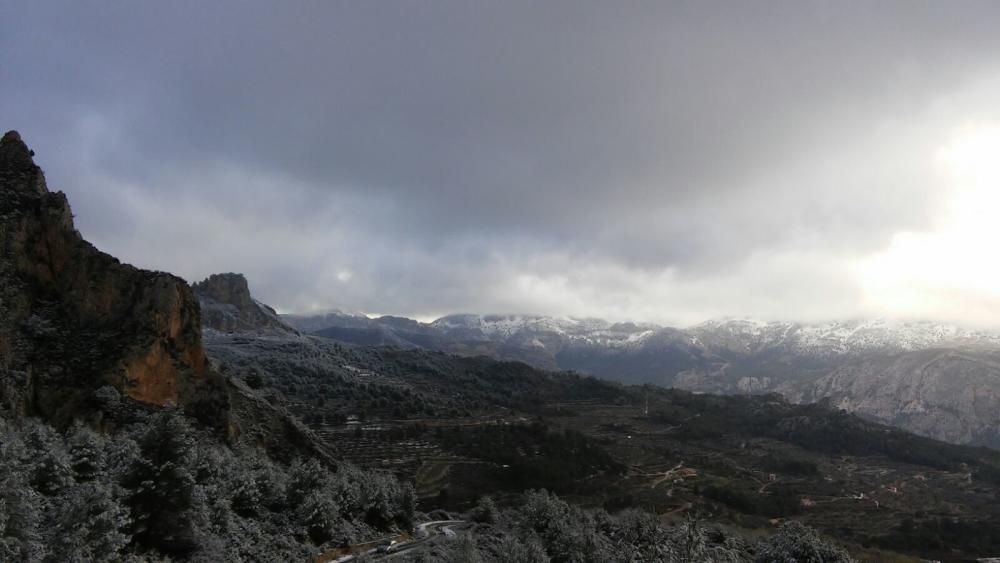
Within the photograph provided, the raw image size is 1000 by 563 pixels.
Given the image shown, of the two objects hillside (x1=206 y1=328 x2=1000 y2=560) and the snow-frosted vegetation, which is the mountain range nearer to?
the snow-frosted vegetation

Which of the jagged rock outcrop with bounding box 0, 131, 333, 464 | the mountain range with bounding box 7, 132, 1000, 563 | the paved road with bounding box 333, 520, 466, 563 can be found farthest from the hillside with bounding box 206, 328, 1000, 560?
the jagged rock outcrop with bounding box 0, 131, 333, 464

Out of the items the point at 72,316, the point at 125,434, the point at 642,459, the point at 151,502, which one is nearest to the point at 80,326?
the point at 72,316

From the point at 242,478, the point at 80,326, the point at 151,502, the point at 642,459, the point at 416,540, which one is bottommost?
the point at 642,459

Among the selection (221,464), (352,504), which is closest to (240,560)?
(221,464)

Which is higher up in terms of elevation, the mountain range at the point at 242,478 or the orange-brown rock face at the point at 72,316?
the orange-brown rock face at the point at 72,316

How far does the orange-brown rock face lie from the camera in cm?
4044

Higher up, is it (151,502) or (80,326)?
(80,326)

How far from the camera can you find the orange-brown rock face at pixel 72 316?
40.4 meters

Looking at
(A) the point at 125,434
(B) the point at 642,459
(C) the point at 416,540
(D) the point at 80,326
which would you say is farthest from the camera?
(B) the point at 642,459

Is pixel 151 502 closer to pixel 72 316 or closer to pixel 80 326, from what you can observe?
pixel 80 326

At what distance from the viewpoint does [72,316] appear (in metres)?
45.2

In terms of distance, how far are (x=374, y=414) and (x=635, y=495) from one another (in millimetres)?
64170

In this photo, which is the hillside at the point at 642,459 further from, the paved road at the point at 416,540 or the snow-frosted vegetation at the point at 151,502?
the snow-frosted vegetation at the point at 151,502

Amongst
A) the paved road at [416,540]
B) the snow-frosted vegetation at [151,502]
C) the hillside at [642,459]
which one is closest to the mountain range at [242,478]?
the snow-frosted vegetation at [151,502]
